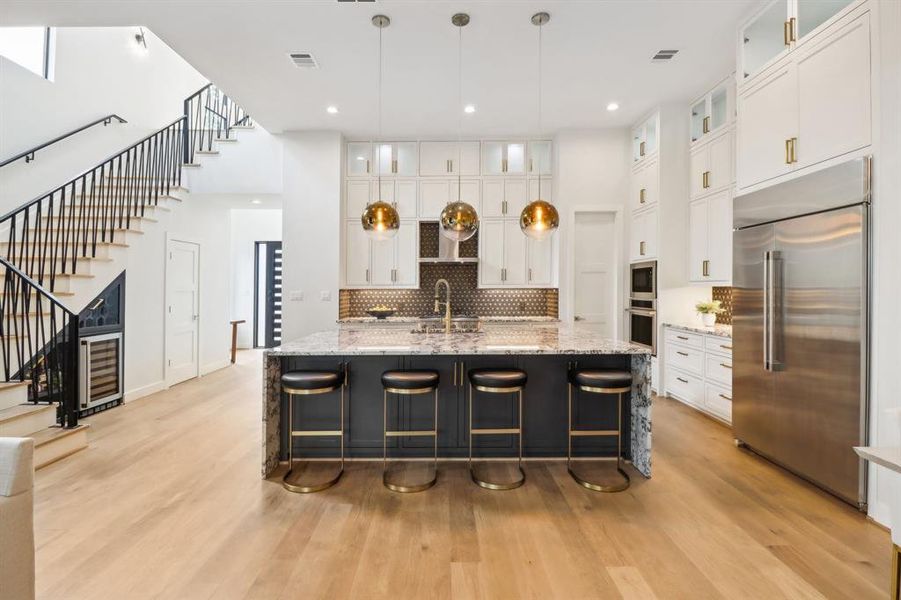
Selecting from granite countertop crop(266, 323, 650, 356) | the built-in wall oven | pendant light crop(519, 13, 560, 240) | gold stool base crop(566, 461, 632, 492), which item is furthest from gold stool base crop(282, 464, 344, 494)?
the built-in wall oven

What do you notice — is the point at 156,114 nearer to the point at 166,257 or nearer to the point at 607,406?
the point at 166,257

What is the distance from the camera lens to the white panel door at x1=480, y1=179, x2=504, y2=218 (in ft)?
20.5

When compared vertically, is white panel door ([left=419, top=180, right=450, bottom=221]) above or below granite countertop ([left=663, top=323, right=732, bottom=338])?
above

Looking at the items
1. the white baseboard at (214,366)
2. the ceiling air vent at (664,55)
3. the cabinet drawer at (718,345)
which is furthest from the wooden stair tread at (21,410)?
the ceiling air vent at (664,55)

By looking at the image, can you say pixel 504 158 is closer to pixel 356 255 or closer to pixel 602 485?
pixel 356 255

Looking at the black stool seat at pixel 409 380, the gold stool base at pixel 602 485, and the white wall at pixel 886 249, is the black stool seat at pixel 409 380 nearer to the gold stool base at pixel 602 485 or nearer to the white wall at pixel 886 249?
the gold stool base at pixel 602 485

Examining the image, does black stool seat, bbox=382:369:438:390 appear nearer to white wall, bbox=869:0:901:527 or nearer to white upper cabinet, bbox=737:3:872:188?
white wall, bbox=869:0:901:527

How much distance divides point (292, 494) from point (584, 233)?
484cm

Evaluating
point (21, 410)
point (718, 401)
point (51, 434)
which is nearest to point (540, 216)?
point (718, 401)

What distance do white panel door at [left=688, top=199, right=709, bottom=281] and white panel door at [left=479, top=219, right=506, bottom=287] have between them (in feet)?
7.72

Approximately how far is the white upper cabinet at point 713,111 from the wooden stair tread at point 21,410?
6784 millimetres

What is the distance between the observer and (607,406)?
3477 millimetres

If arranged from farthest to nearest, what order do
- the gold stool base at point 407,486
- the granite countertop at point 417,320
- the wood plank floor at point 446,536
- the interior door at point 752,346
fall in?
1. the granite countertop at point 417,320
2. the interior door at point 752,346
3. the gold stool base at point 407,486
4. the wood plank floor at point 446,536

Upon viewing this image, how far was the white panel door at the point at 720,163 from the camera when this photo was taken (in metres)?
4.44
